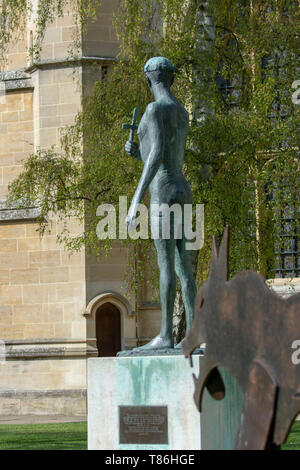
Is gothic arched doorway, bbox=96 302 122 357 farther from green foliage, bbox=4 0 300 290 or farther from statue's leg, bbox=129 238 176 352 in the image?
statue's leg, bbox=129 238 176 352

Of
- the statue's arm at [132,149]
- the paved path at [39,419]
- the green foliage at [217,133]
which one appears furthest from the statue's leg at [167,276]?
the paved path at [39,419]

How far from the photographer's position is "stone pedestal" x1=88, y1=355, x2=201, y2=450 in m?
7.98

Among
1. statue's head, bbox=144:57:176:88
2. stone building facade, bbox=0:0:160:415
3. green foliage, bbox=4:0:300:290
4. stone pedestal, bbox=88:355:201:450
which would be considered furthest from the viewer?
stone building facade, bbox=0:0:160:415

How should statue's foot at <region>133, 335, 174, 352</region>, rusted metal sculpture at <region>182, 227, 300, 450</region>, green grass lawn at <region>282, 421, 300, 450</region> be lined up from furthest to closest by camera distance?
green grass lawn at <region>282, 421, 300, 450</region>
statue's foot at <region>133, 335, 174, 352</region>
rusted metal sculpture at <region>182, 227, 300, 450</region>

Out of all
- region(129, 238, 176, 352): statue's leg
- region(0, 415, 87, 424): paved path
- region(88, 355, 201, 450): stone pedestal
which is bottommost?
region(0, 415, 87, 424): paved path

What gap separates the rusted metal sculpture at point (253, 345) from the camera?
665 centimetres

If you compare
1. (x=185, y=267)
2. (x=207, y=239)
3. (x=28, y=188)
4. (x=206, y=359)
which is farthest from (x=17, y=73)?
(x=206, y=359)

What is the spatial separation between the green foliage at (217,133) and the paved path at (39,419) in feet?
12.4

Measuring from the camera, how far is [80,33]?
2052 cm

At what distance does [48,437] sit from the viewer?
47.6ft

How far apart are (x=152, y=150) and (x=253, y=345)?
2370 millimetres

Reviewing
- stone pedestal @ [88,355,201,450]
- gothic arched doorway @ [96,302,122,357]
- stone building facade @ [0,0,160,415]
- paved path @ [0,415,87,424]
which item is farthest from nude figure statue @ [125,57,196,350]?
gothic arched doorway @ [96,302,122,357]
